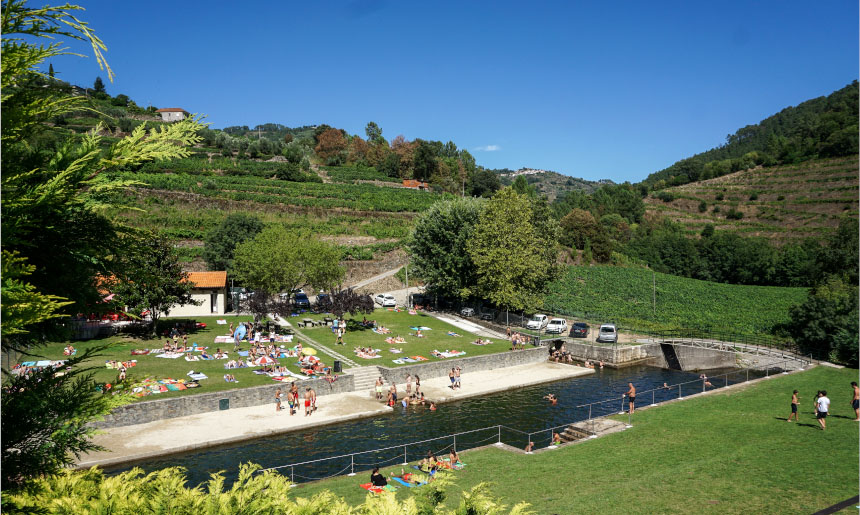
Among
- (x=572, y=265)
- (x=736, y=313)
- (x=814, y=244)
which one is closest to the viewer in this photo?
(x=736, y=313)

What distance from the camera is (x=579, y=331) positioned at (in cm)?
4694

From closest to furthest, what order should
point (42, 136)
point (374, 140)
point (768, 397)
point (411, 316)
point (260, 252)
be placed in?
point (42, 136) → point (768, 397) → point (260, 252) → point (411, 316) → point (374, 140)

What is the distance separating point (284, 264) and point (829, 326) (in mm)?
41134

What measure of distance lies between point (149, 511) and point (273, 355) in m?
28.6

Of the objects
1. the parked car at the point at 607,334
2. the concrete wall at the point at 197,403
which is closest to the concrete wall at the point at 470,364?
the concrete wall at the point at 197,403

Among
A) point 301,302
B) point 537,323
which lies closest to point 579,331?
point 537,323

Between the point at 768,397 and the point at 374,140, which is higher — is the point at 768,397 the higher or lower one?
the lower one

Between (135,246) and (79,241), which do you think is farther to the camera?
(135,246)

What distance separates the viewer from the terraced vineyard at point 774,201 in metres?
117

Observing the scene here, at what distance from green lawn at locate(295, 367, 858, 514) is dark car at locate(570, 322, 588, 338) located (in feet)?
68.5

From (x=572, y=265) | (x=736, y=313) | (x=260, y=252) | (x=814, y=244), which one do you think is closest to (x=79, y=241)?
(x=260, y=252)

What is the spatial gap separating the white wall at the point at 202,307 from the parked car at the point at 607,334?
1278 inches

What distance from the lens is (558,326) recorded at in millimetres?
47781

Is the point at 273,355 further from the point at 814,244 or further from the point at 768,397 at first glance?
the point at 814,244
